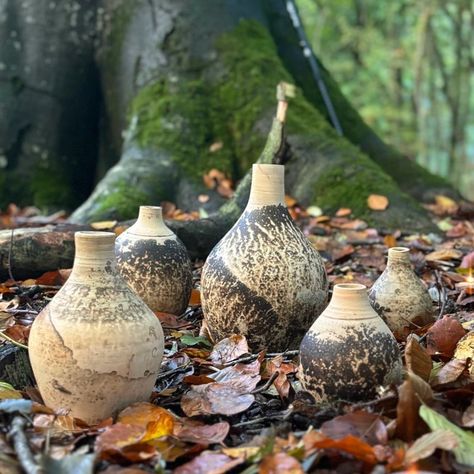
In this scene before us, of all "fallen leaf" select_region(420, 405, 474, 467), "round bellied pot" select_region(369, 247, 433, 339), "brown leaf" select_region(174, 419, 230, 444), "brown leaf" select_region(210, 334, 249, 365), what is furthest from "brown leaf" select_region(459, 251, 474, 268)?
"brown leaf" select_region(174, 419, 230, 444)

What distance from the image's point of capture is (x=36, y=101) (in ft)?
23.0

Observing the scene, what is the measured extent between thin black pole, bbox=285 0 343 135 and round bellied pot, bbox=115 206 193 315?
14.0ft

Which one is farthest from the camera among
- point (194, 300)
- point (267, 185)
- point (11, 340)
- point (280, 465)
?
point (194, 300)

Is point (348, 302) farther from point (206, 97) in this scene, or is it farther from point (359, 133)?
point (359, 133)

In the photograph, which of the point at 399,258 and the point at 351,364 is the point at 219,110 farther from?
the point at 351,364

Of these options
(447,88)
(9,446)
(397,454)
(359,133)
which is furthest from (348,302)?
(447,88)

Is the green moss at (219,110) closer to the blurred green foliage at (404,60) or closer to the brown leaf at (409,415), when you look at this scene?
the brown leaf at (409,415)

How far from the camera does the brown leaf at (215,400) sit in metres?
2.06

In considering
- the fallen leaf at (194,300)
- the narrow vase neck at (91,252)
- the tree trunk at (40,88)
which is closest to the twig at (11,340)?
the narrow vase neck at (91,252)

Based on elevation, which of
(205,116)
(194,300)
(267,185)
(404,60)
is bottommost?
(194,300)

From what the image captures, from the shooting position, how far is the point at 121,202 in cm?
534

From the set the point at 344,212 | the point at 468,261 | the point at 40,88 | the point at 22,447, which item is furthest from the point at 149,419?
the point at 40,88

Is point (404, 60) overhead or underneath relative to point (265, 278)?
overhead

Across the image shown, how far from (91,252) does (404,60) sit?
1352 cm
